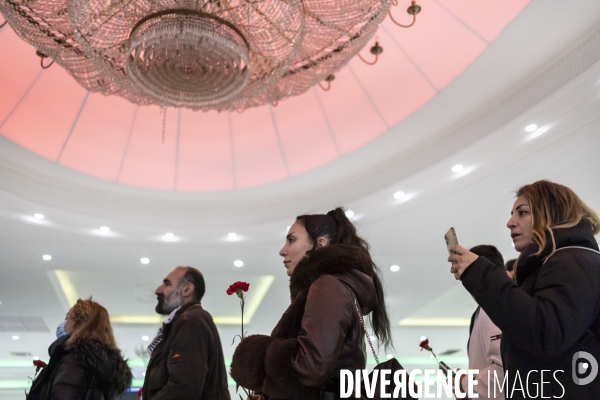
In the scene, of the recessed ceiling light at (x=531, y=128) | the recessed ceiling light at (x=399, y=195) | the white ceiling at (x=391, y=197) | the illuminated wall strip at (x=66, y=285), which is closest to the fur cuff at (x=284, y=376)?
the white ceiling at (x=391, y=197)

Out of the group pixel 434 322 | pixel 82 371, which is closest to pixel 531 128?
pixel 82 371

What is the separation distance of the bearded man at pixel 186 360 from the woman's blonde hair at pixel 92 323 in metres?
0.46

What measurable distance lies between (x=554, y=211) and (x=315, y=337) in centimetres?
93

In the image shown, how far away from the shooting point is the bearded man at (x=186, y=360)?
291 centimetres

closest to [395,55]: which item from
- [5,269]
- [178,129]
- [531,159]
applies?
[531,159]

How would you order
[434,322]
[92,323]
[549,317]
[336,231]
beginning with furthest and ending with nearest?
[434,322]
[92,323]
[336,231]
[549,317]

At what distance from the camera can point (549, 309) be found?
1.68 metres

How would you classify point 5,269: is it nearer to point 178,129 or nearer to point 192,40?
point 178,129

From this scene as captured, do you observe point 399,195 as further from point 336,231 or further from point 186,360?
point 336,231

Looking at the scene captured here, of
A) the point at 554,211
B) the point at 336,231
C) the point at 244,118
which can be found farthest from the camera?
the point at 244,118

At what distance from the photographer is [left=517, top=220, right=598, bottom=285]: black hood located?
1.89m

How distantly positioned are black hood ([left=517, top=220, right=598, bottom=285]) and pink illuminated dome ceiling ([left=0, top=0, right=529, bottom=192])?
3.02 m

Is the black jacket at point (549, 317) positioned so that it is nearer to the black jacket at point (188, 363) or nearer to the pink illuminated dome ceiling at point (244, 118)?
the black jacket at point (188, 363)

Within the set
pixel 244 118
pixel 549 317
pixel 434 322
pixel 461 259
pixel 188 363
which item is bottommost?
pixel 549 317
